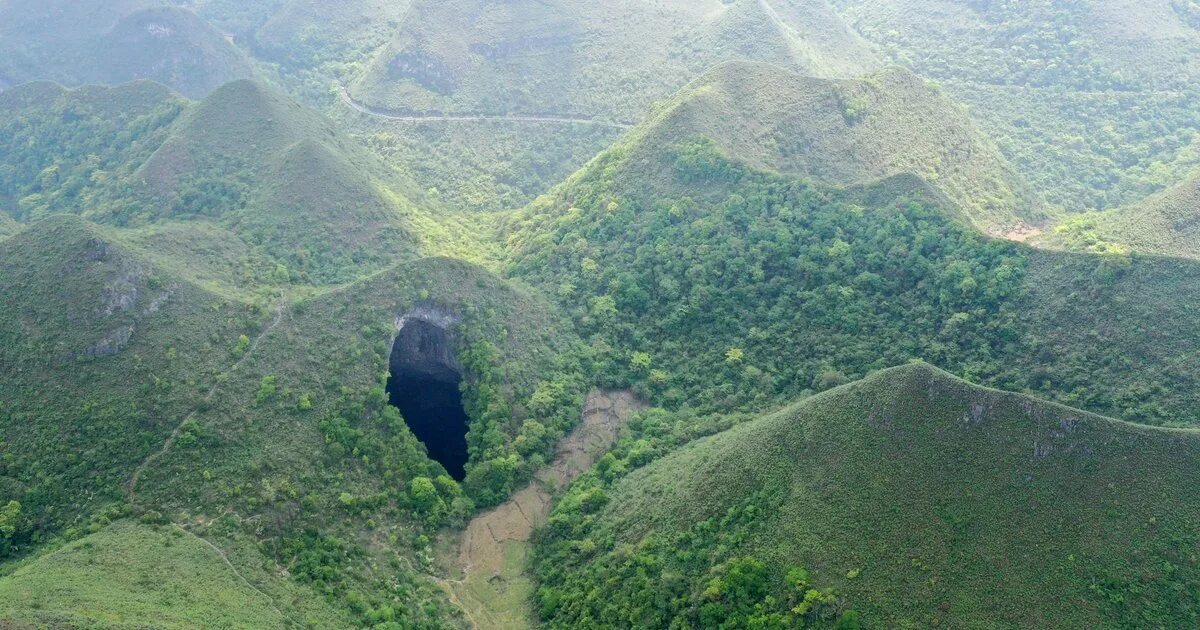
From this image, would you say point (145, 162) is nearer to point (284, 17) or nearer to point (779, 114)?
point (779, 114)

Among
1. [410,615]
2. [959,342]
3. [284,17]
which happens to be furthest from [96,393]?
[284,17]

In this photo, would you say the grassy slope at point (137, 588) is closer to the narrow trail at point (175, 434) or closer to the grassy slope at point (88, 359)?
the narrow trail at point (175, 434)

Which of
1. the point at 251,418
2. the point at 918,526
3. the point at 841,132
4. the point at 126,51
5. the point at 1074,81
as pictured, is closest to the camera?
the point at 918,526

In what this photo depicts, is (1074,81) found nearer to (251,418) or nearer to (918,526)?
(918,526)

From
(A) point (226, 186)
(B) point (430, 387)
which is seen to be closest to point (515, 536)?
(B) point (430, 387)

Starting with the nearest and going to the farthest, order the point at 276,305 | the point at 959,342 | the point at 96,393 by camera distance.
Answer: the point at 96,393
the point at 959,342
the point at 276,305

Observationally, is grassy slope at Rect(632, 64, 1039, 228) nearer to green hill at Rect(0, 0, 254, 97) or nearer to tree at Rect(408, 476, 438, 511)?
tree at Rect(408, 476, 438, 511)

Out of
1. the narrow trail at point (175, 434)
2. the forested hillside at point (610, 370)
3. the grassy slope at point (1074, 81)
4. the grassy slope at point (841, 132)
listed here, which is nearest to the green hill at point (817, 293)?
the forested hillside at point (610, 370)

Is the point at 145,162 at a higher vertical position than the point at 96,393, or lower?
lower
